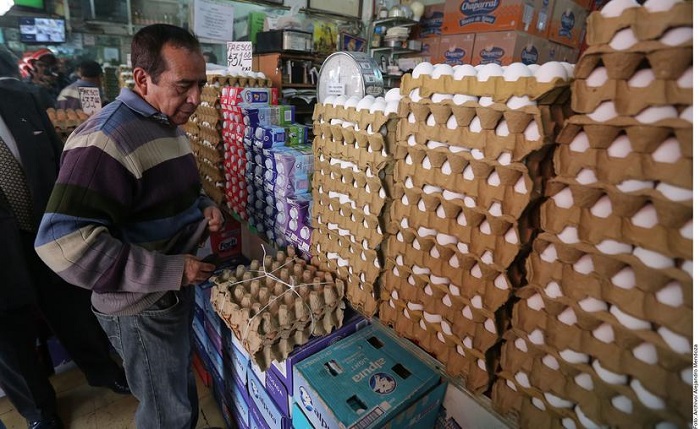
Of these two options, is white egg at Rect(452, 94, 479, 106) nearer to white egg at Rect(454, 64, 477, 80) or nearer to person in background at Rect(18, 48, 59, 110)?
white egg at Rect(454, 64, 477, 80)

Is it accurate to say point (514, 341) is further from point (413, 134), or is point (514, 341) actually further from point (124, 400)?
point (124, 400)

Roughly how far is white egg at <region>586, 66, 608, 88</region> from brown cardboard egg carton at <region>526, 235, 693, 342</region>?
364mm

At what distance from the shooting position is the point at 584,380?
0.93m

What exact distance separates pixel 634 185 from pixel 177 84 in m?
1.44

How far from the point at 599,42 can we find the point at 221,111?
2.42 metres

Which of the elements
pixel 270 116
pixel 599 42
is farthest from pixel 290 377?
pixel 270 116

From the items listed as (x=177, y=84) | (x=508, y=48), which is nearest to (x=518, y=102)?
(x=177, y=84)

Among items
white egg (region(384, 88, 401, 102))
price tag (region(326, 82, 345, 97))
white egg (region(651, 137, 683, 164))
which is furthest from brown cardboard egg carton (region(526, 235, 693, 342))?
price tag (region(326, 82, 345, 97))

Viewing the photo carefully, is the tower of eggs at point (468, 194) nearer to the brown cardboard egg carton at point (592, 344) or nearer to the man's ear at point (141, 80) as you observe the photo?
the brown cardboard egg carton at point (592, 344)

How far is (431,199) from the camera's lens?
3.85 ft

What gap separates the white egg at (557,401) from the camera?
3.21 feet

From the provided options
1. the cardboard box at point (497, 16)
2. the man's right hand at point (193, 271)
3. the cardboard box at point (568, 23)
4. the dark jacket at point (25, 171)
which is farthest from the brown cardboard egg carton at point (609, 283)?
the cardboard box at point (568, 23)

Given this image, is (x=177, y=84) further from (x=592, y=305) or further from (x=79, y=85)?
(x=79, y=85)

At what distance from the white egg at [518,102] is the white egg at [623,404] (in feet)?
2.45
